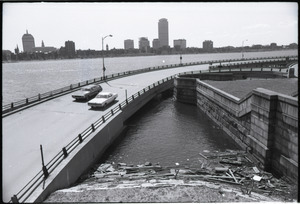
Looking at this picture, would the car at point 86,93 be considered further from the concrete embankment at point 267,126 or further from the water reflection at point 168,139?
the concrete embankment at point 267,126

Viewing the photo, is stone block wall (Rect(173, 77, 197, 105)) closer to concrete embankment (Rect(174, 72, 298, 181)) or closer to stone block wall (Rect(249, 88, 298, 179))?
concrete embankment (Rect(174, 72, 298, 181))

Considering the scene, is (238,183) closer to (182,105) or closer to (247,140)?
(247,140)

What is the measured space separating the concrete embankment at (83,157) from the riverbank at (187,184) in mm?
511

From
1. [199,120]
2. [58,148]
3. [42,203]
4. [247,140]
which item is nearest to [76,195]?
[42,203]

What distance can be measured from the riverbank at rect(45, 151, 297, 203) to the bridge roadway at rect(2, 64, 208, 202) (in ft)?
7.30

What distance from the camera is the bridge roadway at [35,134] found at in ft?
39.7

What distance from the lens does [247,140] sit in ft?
63.5

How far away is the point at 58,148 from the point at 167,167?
757 centimetres

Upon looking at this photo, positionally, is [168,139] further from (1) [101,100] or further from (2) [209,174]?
(1) [101,100]

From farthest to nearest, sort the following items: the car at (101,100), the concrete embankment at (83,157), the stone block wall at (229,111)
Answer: the car at (101,100) → the stone block wall at (229,111) → the concrete embankment at (83,157)

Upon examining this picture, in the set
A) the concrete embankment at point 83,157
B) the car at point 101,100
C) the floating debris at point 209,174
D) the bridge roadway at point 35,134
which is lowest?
the floating debris at point 209,174

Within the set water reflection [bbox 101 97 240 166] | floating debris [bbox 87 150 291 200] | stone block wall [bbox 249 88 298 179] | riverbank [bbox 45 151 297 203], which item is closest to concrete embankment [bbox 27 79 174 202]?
riverbank [bbox 45 151 297 203]

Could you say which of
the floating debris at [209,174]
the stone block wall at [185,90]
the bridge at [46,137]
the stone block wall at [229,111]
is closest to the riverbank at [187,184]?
the floating debris at [209,174]

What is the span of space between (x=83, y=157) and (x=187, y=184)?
22.6 feet
